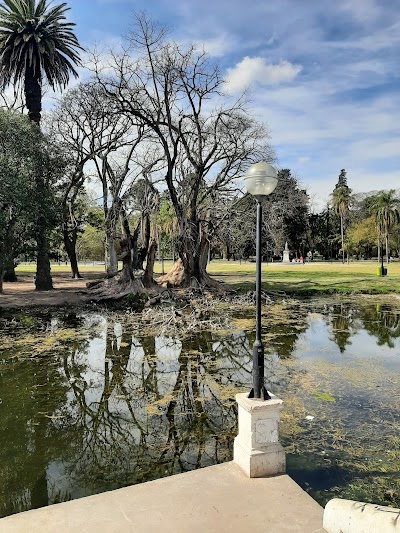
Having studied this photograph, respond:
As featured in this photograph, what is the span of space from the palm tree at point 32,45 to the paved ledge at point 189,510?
22.0 meters

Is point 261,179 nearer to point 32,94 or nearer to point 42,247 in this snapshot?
point 42,247

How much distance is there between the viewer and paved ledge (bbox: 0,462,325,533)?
3529mm

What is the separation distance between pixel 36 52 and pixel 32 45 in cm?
37

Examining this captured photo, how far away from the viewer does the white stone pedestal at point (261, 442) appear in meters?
4.38

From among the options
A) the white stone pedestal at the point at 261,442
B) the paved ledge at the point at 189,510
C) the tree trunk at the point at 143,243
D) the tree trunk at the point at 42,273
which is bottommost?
the paved ledge at the point at 189,510

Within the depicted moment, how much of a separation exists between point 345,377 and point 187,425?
13.4 feet

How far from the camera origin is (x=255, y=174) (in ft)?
16.0

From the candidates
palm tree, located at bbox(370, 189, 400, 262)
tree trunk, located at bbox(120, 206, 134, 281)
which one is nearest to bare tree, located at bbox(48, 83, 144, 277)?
tree trunk, located at bbox(120, 206, 134, 281)

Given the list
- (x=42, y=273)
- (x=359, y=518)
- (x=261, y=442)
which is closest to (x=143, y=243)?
(x=42, y=273)

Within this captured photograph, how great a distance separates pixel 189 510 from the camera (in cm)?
376

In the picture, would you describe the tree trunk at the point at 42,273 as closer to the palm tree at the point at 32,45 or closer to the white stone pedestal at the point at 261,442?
the palm tree at the point at 32,45

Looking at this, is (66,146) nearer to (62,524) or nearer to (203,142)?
(203,142)

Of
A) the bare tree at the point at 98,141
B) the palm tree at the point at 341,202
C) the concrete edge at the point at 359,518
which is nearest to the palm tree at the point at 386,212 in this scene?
the palm tree at the point at 341,202

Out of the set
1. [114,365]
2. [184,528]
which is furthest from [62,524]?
[114,365]
